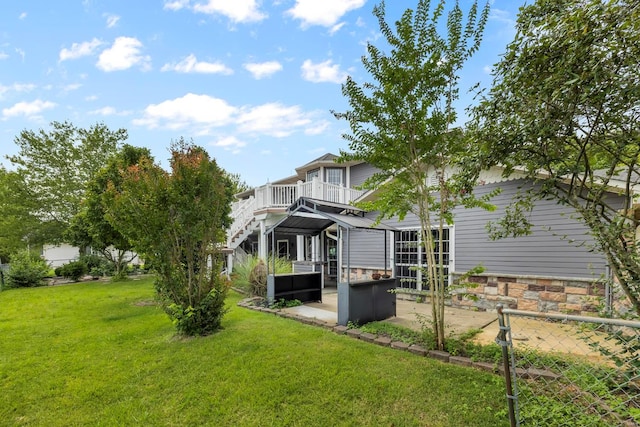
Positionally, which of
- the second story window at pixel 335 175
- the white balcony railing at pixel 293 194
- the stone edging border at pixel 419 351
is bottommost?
the stone edging border at pixel 419 351

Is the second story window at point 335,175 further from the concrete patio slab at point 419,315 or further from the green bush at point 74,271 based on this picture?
the green bush at point 74,271

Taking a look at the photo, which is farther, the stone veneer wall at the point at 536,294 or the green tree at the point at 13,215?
the green tree at the point at 13,215

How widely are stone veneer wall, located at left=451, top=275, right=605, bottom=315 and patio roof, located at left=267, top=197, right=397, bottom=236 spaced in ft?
9.06

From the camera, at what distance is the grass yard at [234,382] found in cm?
286

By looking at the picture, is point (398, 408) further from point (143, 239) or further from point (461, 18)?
point (461, 18)

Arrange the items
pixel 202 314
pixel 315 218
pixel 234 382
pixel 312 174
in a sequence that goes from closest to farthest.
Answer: pixel 234 382 < pixel 202 314 < pixel 315 218 < pixel 312 174

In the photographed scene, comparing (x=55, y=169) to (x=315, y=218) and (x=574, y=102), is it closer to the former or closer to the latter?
(x=315, y=218)

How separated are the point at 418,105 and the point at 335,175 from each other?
9.97 metres

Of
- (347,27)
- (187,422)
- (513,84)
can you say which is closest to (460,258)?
(513,84)

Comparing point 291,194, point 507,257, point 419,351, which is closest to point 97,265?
point 291,194

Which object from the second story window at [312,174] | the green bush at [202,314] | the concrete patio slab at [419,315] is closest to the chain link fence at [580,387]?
the concrete patio slab at [419,315]

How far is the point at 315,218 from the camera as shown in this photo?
7641 mm

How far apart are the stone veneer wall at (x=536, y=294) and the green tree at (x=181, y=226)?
16.7ft

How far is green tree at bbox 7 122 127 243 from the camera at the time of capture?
1711 centimetres
